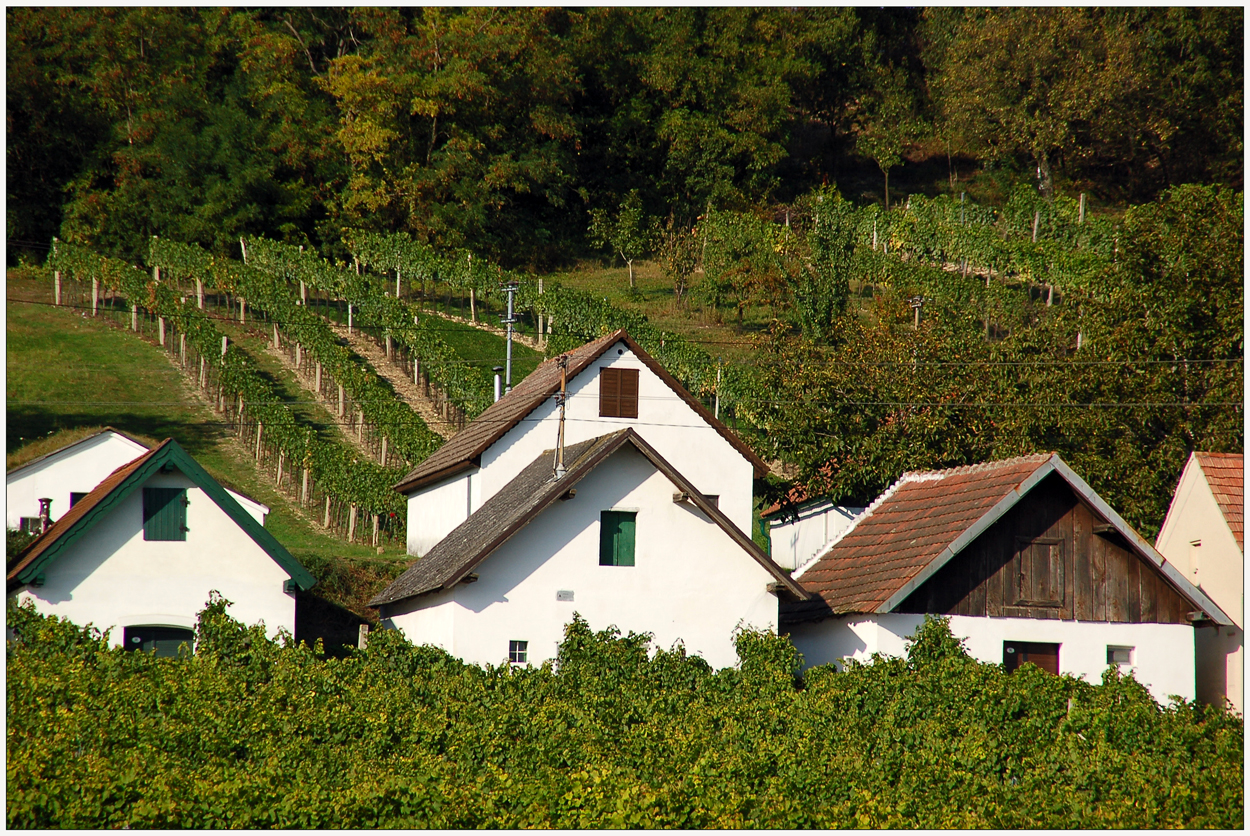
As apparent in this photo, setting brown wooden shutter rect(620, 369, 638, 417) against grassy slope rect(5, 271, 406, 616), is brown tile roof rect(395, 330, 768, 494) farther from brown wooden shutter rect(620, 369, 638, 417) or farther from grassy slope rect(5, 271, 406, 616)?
grassy slope rect(5, 271, 406, 616)

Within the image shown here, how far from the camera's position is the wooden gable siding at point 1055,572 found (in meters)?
21.7

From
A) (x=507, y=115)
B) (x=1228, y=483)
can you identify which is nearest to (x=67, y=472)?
(x=1228, y=483)

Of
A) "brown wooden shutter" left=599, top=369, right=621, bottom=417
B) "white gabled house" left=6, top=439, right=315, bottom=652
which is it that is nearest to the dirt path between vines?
"brown wooden shutter" left=599, top=369, right=621, bottom=417

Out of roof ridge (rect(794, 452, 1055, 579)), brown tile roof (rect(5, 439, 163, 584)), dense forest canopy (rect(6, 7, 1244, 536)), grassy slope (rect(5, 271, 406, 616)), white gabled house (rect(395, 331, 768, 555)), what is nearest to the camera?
brown tile roof (rect(5, 439, 163, 584))

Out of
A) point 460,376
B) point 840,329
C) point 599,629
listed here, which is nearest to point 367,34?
point 460,376

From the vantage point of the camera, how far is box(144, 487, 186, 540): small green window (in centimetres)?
2214

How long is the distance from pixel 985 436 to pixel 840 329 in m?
7.01

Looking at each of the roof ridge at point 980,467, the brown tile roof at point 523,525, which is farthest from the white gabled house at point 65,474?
the roof ridge at point 980,467

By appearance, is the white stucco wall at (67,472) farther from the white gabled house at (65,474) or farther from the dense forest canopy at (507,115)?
the dense forest canopy at (507,115)

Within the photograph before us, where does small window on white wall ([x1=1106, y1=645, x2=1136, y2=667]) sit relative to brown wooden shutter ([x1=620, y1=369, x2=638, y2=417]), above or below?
below

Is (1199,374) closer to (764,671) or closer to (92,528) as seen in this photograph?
(764,671)

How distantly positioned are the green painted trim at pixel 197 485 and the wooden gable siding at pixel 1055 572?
1185 cm

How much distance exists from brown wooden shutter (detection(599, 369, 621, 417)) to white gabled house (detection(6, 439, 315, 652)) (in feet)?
35.5

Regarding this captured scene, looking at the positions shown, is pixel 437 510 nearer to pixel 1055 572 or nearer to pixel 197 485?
pixel 197 485
